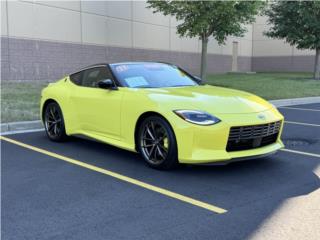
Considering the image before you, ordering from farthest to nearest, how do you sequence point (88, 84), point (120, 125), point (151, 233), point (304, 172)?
point (88, 84), point (120, 125), point (304, 172), point (151, 233)

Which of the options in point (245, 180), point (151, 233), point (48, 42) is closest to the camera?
point (151, 233)

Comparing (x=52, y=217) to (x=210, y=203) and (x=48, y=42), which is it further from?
(x=48, y=42)

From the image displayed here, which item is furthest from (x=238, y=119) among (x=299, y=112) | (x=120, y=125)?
(x=299, y=112)

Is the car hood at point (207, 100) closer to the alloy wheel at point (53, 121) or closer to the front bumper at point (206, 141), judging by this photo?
the front bumper at point (206, 141)

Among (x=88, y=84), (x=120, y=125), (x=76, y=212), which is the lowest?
(x=76, y=212)

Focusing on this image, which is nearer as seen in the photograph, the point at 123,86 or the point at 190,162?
the point at 190,162

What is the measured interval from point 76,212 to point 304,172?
2.93 meters

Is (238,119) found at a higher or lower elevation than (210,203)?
higher

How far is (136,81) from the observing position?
608cm

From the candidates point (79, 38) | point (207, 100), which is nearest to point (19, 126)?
point (207, 100)

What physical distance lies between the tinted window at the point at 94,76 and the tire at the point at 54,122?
0.69 metres

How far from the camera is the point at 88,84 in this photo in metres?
6.70

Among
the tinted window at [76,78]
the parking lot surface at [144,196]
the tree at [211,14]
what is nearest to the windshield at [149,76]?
the tinted window at [76,78]

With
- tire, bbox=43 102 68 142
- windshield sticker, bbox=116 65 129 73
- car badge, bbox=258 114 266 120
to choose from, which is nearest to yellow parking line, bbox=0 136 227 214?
tire, bbox=43 102 68 142
